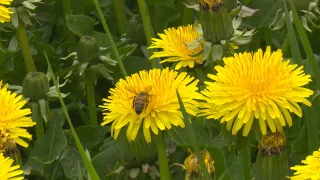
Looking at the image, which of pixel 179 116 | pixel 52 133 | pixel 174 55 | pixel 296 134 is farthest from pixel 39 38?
pixel 179 116

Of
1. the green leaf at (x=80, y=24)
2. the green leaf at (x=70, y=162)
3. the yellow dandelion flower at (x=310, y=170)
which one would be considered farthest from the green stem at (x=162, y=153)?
the green leaf at (x=80, y=24)

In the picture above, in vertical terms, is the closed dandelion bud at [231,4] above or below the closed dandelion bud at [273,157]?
above

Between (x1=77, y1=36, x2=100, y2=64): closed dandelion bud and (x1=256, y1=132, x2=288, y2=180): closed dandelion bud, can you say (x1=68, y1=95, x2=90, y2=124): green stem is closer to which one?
(x1=77, y1=36, x2=100, y2=64): closed dandelion bud

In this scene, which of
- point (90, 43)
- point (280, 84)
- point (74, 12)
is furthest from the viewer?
point (74, 12)

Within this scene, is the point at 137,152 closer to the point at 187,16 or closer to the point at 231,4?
the point at 231,4

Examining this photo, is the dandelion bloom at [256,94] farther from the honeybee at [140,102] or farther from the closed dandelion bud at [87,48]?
the closed dandelion bud at [87,48]

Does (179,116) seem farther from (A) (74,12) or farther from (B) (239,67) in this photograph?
(A) (74,12)
